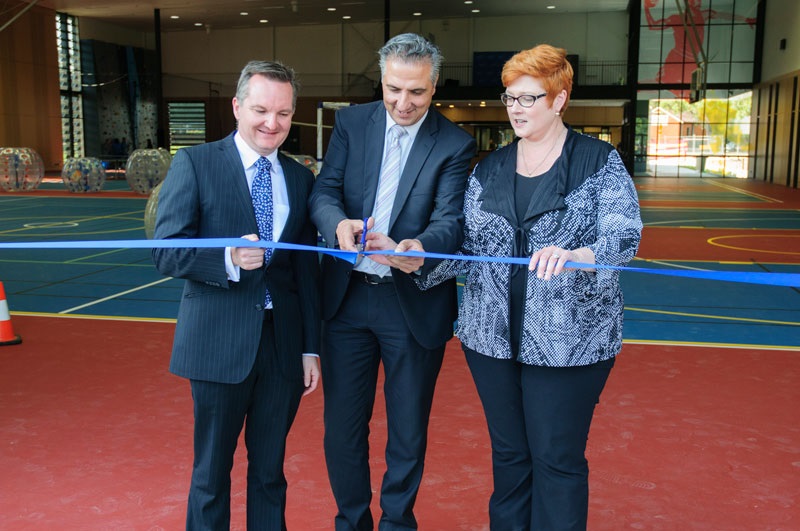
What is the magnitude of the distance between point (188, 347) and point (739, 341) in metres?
5.29

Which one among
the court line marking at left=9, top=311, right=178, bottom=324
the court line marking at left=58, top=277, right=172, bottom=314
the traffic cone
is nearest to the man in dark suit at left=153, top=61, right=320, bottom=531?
the traffic cone

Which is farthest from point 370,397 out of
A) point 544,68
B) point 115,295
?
point 115,295

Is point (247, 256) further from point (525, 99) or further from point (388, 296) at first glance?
point (525, 99)

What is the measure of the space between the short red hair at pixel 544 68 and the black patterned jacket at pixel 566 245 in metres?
0.20

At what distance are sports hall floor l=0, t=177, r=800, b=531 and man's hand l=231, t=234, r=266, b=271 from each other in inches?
55.0

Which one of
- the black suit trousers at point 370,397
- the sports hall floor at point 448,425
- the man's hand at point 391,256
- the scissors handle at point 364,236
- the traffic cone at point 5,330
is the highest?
the scissors handle at point 364,236

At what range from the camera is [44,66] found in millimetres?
34375

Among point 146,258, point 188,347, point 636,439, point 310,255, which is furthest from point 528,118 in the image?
point 146,258

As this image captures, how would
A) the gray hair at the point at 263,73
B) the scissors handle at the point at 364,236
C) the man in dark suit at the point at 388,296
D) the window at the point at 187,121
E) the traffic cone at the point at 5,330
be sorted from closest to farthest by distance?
the gray hair at the point at 263,73, the scissors handle at the point at 364,236, the man in dark suit at the point at 388,296, the traffic cone at the point at 5,330, the window at the point at 187,121

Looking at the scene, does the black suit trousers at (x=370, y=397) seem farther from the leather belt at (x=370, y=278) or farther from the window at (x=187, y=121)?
the window at (x=187, y=121)

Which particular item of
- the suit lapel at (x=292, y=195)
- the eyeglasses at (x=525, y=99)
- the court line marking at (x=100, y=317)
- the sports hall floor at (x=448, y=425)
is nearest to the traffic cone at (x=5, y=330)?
the sports hall floor at (x=448, y=425)

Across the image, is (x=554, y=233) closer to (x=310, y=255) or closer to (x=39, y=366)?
(x=310, y=255)

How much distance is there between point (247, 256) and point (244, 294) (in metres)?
0.22

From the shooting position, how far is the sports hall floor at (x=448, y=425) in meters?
3.47
